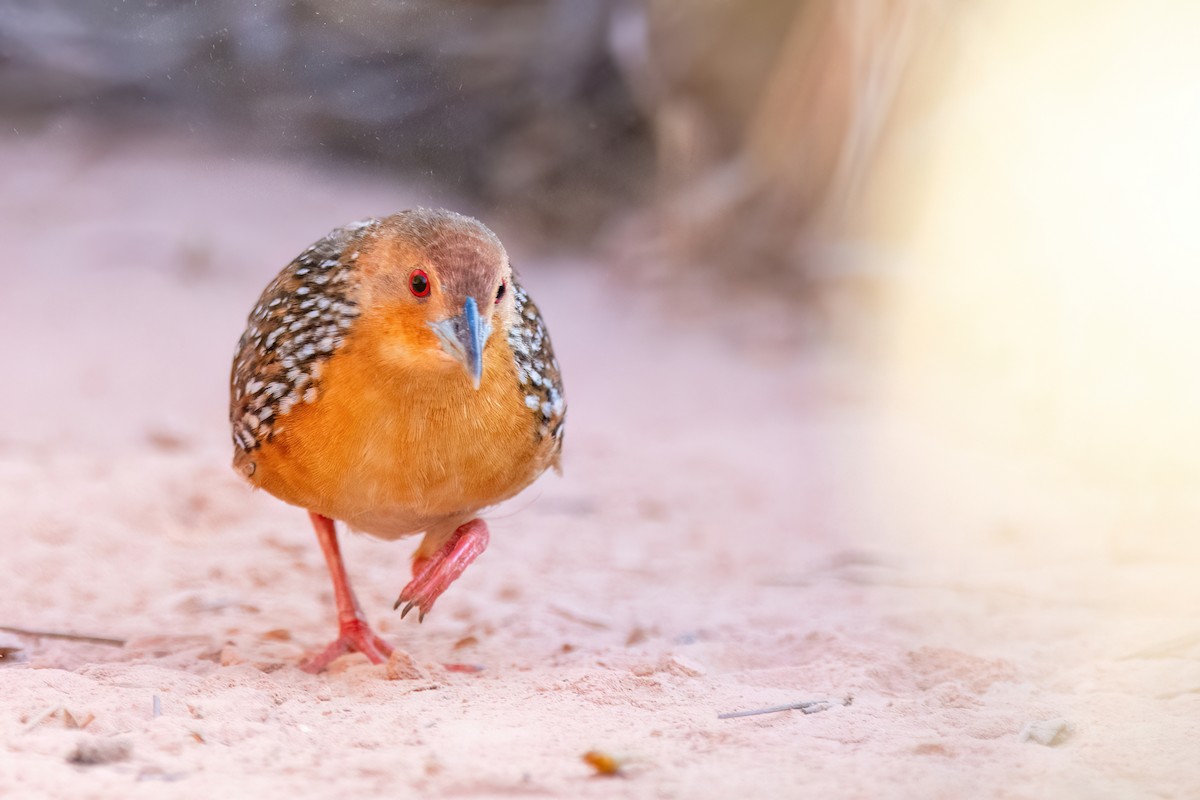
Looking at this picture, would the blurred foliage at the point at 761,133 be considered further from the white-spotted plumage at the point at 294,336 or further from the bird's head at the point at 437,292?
the bird's head at the point at 437,292

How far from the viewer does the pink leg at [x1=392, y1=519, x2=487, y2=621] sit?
394cm

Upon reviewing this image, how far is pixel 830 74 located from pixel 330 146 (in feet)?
13.3

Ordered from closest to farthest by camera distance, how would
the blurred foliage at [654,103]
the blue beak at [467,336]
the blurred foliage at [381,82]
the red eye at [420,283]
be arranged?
the blue beak at [467,336], the red eye at [420,283], the blurred foliage at [381,82], the blurred foliage at [654,103]

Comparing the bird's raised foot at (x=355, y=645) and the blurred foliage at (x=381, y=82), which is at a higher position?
the blurred foliage at (x=381, y=82)

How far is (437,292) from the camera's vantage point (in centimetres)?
361

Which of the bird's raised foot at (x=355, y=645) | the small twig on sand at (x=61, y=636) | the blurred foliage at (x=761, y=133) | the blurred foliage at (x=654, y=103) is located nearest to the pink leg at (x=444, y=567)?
the bird's raised foot at (x=355, y=645)

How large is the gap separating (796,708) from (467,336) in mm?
1318

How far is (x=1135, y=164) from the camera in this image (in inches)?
285

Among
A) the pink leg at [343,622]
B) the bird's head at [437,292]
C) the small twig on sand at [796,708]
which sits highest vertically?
the bird's head at [437,292]

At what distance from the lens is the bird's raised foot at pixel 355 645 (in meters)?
4.23

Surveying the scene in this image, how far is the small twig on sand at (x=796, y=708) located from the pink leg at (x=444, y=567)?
3.62 ft

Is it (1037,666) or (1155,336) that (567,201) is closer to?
(1155,336)

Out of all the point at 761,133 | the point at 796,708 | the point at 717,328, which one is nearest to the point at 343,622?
the point at 796,708

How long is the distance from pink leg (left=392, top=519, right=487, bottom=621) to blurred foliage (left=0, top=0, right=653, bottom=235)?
2492 millimetres
